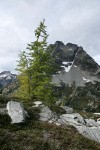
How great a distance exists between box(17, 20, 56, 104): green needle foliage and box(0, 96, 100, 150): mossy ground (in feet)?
55.5

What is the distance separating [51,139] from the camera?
16172 millimetres

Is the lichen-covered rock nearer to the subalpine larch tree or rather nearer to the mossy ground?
the mossy ground

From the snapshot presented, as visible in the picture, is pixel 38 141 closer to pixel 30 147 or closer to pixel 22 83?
pixel 30 147

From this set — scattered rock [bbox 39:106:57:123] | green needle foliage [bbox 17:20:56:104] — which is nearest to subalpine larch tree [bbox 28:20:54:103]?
green needle foliage [bbox 17:20:56:104]

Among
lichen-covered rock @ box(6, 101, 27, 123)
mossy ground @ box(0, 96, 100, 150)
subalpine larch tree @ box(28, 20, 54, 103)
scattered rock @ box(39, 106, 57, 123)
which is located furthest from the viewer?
subalpine larch tree @ box(28, 20, 54, 103)

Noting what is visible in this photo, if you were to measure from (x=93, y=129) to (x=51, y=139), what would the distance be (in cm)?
710

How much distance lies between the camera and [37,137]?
1595 centimetres

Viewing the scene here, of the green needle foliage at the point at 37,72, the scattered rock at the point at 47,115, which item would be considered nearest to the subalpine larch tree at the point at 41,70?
the green needle foliage at the point at 37,72

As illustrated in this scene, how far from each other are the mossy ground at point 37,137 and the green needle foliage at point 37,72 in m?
16.9

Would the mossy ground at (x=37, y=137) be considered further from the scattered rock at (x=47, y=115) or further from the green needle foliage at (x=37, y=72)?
the green needle foliage at (x=37, y=72)

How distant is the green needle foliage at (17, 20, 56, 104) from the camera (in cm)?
3722

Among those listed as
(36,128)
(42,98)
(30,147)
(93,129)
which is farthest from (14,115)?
(42,98)

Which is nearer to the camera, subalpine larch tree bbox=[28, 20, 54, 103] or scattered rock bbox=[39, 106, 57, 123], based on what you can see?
scattered rock bbox=[39, 106, 57, 123]

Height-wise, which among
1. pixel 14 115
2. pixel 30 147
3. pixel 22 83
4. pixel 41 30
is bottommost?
pixel 30 147
